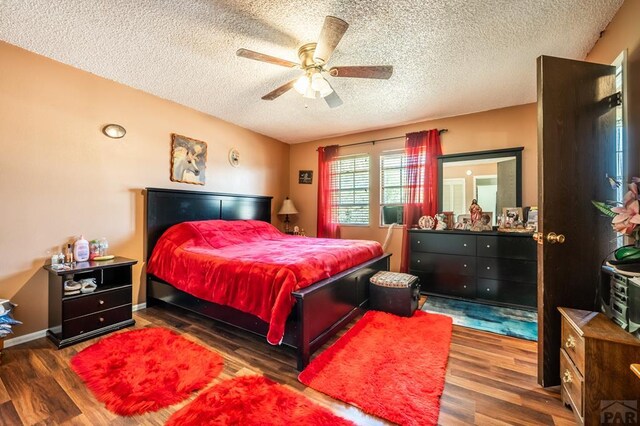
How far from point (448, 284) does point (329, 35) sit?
10.7 ft

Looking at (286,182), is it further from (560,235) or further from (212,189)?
(560,235)

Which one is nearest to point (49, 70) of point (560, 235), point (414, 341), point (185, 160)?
point (185, 160)

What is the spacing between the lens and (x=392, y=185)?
4410 mm

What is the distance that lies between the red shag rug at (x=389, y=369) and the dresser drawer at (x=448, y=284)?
3.09 ft

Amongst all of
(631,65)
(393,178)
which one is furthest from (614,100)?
(393,178)

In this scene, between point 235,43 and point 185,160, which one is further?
point 185,160

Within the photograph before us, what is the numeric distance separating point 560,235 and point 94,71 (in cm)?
433

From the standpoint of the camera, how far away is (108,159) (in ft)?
9.30

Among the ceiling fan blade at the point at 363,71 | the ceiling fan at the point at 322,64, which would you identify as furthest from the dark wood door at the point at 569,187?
the ceiling fan at the point at 322,64

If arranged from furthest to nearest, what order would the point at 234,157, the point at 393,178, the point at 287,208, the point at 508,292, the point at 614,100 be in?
the point at 287,208
the point at 393,178
the point at 234,157
the point at 508,292
the point at 614,100

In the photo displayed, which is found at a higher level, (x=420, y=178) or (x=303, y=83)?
(x=303, y=83)

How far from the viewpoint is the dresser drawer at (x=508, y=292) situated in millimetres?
3014

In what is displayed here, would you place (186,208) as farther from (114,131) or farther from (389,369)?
(389,369)

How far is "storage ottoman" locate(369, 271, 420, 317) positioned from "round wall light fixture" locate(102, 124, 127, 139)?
10.9 ft
